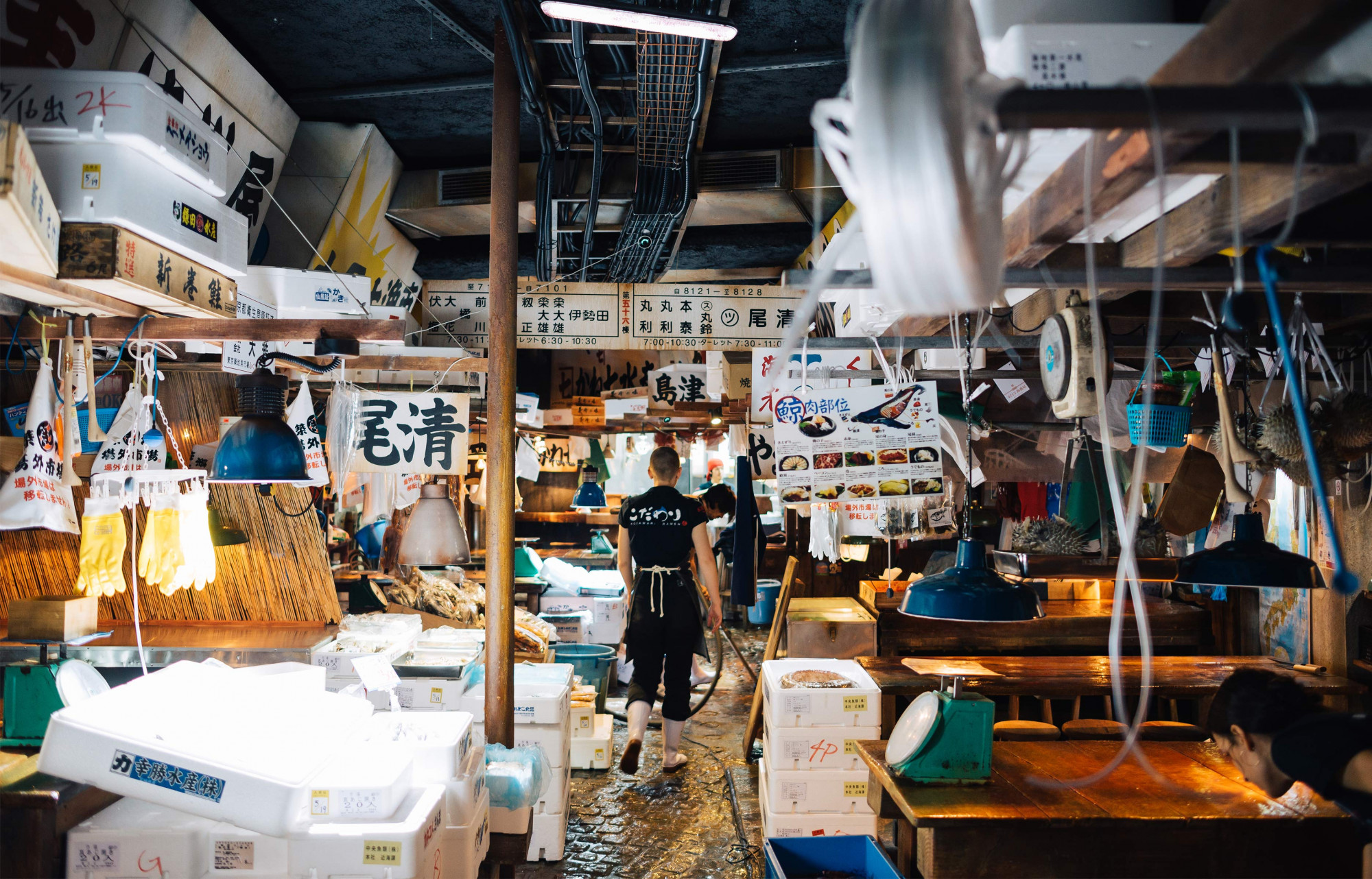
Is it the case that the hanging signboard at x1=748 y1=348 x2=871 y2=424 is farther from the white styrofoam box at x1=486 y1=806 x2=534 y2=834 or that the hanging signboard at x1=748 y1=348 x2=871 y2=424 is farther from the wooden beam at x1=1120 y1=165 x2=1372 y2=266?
the white styrofoam box at x1=486 y1=806 x2=534 y2=834

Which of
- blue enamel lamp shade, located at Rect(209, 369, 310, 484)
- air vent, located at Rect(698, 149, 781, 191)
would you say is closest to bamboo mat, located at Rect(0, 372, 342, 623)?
blue enamel lamp shade, located at Rect(209, 369, 310, 484)

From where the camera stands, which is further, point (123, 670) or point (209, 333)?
point (123, 670)

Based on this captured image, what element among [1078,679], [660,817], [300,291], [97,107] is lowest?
[660,817]

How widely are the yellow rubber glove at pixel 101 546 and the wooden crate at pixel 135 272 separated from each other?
1350 millimetres

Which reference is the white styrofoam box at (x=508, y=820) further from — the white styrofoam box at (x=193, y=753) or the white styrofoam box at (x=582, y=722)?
the white styrofoam box at (x=582, y=722)

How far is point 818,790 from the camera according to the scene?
5316mm

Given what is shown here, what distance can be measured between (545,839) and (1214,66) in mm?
5345

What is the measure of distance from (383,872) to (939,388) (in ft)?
16.1

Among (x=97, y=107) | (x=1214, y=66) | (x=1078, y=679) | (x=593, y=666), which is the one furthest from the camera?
(x=593, y=666)

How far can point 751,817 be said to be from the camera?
621 centimetres

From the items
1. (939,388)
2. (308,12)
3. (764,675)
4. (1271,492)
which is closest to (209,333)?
(308,12)

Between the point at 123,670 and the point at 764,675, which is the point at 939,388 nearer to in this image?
the point at 764,675

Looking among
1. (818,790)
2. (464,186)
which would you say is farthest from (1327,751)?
(464,186)

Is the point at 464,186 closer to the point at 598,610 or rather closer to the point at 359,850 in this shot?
the point at 359,850
